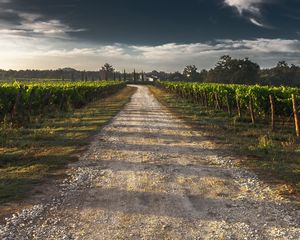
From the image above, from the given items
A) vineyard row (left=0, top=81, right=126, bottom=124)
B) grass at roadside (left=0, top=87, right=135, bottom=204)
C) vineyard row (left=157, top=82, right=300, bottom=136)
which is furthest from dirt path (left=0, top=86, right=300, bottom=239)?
vineyard row (left=0, top=81, right=126, bottom=124)

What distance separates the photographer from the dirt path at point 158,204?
642 cm

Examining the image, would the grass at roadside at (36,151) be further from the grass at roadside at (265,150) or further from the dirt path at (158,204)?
the grass at roadside at (265,150)

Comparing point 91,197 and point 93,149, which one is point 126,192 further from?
point 93,149

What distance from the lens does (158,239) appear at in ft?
20.0

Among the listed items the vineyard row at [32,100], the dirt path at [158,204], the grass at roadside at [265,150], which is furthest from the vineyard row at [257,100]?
the vineyard row at [32,100]

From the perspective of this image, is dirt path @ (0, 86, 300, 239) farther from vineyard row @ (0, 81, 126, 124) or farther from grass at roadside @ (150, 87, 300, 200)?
vineyard row @ (0, 81, 126, 124)

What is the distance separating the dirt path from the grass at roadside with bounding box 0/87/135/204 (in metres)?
0.84

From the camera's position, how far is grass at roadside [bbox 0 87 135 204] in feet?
30.7

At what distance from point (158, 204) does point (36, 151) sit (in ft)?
22.6

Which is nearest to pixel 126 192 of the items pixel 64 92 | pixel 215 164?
pixel 215 164

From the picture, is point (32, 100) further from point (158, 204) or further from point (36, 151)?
point (158, 204)

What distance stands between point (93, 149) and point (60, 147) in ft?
4.48

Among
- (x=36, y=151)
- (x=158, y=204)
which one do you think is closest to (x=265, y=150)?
(x=158, y=204)

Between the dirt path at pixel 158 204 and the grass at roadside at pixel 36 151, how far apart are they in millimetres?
841
